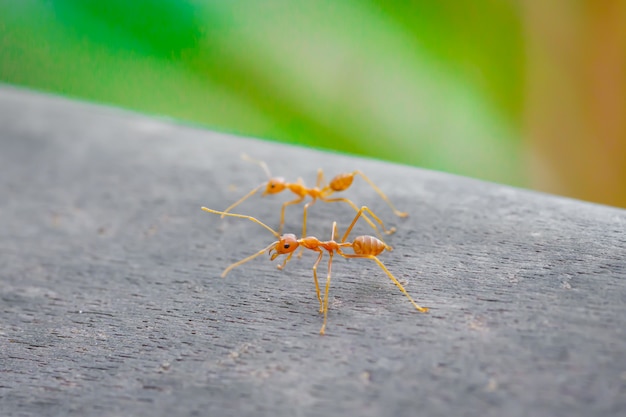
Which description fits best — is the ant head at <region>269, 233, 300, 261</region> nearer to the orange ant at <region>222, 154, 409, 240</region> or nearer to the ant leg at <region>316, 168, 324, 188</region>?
the orange ant at <region>222, 154, 409, 240</region>

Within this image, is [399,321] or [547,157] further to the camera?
[547,157]

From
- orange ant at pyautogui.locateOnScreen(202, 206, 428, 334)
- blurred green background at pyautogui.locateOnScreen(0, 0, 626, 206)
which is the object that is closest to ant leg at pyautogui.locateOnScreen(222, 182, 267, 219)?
orange ant at pyautogui.locateOnScreen(202, 206, 428, 334)

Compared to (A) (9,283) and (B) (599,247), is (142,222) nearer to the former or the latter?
(A) (9,283)

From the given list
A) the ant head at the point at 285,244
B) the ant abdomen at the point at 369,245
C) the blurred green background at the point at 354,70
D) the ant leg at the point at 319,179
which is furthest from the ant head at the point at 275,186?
the blurred green background at the point at 354,70

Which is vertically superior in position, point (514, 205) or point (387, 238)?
point (514, 205)

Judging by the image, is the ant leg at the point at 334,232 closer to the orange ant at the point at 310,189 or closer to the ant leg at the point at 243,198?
the orange ant at the point at 310,189

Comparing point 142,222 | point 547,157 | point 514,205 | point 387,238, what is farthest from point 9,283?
point 547,157
